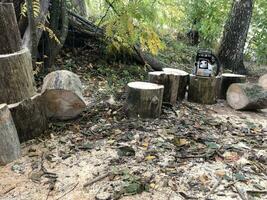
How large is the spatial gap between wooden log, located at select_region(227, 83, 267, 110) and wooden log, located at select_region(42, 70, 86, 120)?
2.07 m

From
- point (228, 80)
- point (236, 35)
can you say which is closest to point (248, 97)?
point (228, 80)

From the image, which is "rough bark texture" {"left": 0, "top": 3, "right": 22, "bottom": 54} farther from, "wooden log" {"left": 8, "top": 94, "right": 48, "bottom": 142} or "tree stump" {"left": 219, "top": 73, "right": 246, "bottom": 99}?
"tree stump" {"left": 219, "top": 73, "right": 246, "bottom": 99}

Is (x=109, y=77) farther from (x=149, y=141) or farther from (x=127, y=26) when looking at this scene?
(x=149, y=141)

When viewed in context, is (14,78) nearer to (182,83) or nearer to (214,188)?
(214,188)

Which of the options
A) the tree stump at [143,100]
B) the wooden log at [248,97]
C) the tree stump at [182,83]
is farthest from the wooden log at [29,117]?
the wooden log at [248,97]

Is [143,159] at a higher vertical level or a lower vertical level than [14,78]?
lower

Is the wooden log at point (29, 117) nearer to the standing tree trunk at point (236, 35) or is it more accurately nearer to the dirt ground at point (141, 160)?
the dirt ground at point (141, 160)

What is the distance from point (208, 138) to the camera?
3.24m

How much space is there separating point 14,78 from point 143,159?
137 cm

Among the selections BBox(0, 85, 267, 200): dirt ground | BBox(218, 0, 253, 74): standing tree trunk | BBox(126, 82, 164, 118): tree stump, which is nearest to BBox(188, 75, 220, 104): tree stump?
BBox(0, 85, 267, 200): dirt ground

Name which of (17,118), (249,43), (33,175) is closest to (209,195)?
(33,175)

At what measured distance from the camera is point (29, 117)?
10.2 ft

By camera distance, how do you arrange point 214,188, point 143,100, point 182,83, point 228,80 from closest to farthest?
point 214,188
point 143,100
point 182,83
point 228,80

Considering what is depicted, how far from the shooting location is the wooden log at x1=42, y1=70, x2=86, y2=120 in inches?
132
